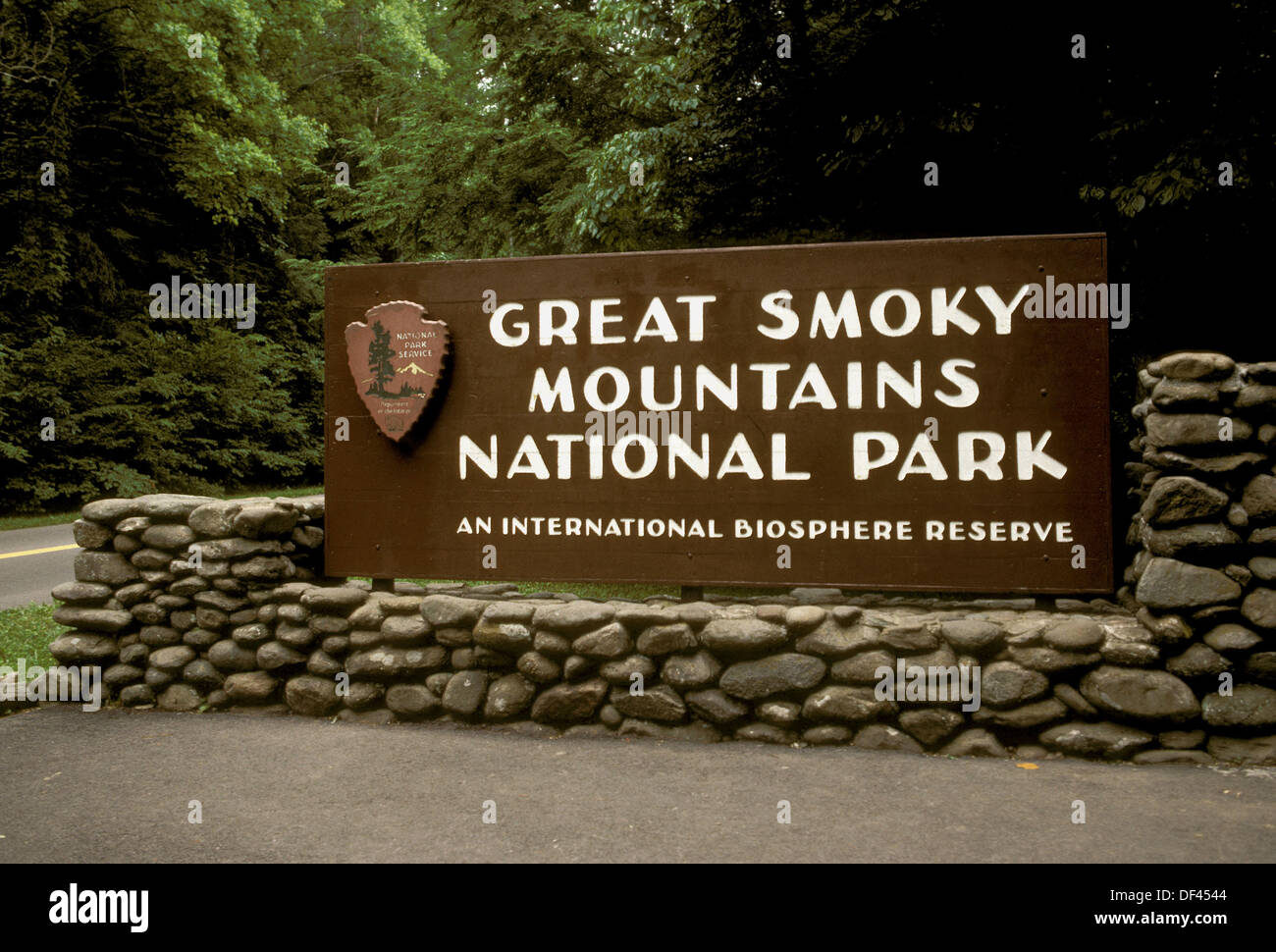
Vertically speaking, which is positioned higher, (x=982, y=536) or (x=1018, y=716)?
(x=982, y=536)

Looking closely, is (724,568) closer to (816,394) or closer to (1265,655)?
(816,394)

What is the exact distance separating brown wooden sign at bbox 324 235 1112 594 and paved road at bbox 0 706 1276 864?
1.02 m

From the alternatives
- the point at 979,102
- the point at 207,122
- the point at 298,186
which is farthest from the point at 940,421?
the point at 298,186

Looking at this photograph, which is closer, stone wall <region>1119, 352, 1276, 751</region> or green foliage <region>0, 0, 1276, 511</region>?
stone wall <region>1119, 352, 1276, 751</region>

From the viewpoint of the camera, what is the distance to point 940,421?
5.14 meters

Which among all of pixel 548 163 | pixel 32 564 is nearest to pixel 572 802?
pixel 548 163

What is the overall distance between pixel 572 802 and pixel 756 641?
1281 mm

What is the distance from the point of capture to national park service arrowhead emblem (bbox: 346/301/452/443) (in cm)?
561

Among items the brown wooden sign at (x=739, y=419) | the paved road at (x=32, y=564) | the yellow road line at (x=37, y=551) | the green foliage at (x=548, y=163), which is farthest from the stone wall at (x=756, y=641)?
the yellow road line at (x=37, y=551)

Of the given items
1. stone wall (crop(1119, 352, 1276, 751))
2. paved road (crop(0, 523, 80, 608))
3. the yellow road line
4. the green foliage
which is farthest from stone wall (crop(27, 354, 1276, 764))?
the yellow road line

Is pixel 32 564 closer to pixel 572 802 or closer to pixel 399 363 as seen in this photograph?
Result: pixel 399 363

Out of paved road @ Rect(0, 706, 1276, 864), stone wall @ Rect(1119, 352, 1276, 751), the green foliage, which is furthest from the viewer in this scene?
the green foliage

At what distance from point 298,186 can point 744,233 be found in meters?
20.6

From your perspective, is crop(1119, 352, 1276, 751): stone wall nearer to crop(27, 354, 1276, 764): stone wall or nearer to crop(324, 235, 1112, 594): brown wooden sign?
crop(27, 354, 1276, 764): stone wall
